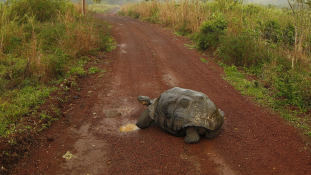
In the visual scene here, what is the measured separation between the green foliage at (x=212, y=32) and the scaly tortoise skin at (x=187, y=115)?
20.7 ft

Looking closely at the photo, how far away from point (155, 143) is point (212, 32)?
24.6ft

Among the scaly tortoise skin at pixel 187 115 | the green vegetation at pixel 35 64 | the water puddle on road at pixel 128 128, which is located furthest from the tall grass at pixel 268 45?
the green vegetation at pixel 35 64

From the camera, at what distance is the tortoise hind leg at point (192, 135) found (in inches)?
166

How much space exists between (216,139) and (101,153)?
2007mm

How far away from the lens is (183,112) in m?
4.31

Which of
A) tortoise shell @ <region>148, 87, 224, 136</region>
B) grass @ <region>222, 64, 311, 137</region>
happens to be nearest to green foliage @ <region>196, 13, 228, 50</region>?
grass @ <region>222, 64, 311, 137</region>

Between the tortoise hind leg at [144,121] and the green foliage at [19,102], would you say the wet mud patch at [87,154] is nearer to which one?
the tortoise hind leg at [144,121]

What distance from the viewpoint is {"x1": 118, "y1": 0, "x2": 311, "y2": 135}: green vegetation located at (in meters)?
5.64

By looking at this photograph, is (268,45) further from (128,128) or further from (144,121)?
(128,128)

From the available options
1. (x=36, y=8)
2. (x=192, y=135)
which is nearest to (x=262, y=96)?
(x=192, y=135)

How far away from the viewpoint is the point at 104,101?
6074 mm

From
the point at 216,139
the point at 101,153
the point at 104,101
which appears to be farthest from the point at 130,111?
the point at 216,139

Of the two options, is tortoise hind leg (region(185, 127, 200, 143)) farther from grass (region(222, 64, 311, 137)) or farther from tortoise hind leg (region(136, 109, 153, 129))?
grass (region(222, 64, 311, 137))

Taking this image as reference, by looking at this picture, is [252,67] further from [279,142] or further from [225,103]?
[279,142]
